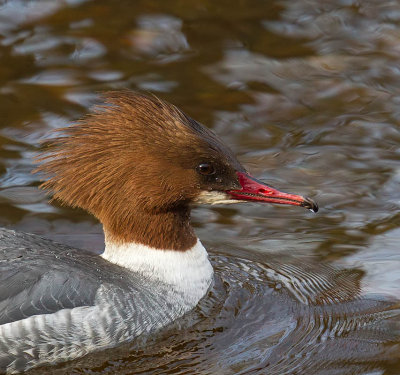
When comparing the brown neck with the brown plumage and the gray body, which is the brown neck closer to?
the brown plumage

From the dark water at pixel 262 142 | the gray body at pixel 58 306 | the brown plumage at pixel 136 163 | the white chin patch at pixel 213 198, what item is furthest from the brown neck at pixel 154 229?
the dark water at pixel 262 142

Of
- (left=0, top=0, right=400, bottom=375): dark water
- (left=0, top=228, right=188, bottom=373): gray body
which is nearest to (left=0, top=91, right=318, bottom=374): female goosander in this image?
(left=0, top=228, right=188, bottom=373): gray body

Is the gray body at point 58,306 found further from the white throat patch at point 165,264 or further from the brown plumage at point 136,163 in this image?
the brown plumage at point 136,163

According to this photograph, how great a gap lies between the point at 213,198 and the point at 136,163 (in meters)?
0.54

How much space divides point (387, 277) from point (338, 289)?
1.14 feet

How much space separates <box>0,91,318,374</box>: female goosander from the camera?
483 cm

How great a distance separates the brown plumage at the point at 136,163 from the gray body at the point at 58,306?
0.37 meters

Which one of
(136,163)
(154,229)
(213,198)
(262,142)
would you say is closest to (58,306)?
(154,229)

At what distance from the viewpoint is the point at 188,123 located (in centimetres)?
516

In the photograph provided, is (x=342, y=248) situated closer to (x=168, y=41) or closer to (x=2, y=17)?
(x=168, y=41)

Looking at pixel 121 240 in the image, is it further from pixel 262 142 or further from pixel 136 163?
pixel 262 142

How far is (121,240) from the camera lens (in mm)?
5383

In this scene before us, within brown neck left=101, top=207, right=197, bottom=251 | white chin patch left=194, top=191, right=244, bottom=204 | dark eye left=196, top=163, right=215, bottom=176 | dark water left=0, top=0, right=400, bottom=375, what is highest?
dark eye left=196, top=163, right=215, bottom=176

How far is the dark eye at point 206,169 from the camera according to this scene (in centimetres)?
515
